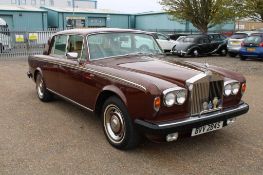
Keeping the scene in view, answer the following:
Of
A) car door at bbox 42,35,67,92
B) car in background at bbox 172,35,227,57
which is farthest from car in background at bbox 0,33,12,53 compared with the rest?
car door at bbox 42,35,67,92

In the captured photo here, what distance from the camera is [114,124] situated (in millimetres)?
4441

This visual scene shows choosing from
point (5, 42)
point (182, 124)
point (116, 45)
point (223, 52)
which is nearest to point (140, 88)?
point (182, 124)

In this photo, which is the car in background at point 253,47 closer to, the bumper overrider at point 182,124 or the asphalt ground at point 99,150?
the asphalt ground at point 99,150

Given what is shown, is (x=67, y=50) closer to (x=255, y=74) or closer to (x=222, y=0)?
(x=255, y=74)

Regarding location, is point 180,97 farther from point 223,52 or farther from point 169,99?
point 223,52

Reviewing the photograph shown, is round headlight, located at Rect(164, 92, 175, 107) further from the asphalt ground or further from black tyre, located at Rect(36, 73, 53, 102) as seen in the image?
black tyre, located at Rect(36, 73, 53, 102)

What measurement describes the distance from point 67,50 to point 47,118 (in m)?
1.34

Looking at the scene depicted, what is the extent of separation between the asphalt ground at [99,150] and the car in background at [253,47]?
9.51 meters

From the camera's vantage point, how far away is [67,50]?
5930 millimetres

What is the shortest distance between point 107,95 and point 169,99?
1151 mm

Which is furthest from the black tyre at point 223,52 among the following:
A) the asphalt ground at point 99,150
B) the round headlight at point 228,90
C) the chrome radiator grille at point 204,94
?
the chrome radiator grille at point 204,94

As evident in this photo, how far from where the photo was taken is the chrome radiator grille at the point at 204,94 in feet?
13.1

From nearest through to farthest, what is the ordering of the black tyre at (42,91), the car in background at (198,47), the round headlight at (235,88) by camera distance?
the round headlight at (235,88) → the black tyre at (42,91) → the car in background at (198,47)

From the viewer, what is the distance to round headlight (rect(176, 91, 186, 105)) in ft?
12.7
